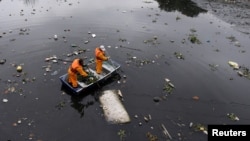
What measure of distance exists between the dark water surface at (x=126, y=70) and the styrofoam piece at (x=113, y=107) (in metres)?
0.30

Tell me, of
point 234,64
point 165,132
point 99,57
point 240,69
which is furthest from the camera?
point 234,64

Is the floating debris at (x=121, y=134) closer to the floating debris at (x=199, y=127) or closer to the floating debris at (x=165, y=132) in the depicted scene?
the floating debris at (x=165, y=132)

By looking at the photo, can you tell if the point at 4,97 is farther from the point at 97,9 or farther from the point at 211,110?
the point at 97,9

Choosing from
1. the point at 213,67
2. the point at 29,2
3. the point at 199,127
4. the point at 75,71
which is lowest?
the point at 199,127

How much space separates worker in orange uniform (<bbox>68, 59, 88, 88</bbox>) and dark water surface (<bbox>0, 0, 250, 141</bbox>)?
0.80 metres

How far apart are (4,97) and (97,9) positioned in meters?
13.9

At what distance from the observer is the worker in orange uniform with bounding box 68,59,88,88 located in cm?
1234

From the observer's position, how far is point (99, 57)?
539 inches

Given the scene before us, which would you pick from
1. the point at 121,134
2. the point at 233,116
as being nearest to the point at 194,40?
the point at 233,116

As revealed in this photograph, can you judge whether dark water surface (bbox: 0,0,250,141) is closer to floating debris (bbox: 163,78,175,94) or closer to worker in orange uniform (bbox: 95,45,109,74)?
floating debris (bbox: 163,78,175,94)

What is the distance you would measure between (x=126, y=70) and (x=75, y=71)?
3636 millimetres

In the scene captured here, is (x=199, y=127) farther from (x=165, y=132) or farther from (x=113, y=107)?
(x=113, y=107)

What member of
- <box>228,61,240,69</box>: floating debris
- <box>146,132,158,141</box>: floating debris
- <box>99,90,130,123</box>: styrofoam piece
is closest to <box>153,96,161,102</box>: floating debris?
<box>99,90,130,123</box>: styrofoam piece

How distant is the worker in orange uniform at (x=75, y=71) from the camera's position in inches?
486
